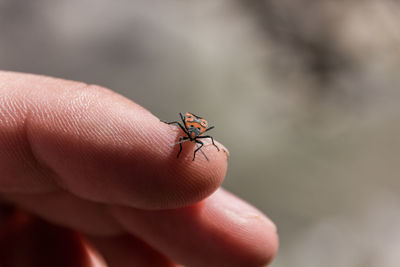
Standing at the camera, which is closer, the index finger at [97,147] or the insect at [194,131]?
the index finger at [97,147]

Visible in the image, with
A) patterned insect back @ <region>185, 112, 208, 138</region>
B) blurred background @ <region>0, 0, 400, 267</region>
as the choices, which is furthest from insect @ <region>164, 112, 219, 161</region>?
blurred background @ <region>0, 0, 400, 267</region>

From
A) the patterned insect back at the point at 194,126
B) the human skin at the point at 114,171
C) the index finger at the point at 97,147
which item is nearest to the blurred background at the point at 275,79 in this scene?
the human skin at the point at 114,171

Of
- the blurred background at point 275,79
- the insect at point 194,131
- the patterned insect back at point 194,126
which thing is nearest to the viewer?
the insect at point 194,131

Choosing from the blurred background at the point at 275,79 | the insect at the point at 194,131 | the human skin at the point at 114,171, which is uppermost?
the blurred background at the point at 275,79

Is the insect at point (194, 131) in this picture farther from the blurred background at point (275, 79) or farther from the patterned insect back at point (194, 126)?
the blurred background at point (275, 79)

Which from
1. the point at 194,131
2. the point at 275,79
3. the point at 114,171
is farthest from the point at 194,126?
the point at 275,79

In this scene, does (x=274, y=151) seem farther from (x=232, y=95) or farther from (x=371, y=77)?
(x=371, y=77)

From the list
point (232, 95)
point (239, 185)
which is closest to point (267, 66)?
point (232, 95)

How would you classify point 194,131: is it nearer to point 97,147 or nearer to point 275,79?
point 97,147
